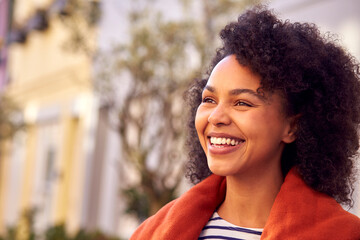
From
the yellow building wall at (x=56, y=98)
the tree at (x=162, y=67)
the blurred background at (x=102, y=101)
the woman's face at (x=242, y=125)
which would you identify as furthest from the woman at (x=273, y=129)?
the yellow building wall at (x=56, y=98)

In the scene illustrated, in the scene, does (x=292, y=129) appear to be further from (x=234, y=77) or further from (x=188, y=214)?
(x=188, y=214)

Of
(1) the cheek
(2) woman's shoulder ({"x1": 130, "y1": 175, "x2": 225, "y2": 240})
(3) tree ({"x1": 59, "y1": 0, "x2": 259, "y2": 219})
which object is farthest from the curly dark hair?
(3) tree ({"x1": 59, "y1": 0, "x2": 259, "y2": 219})

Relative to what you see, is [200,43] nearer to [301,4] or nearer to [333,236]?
[301,4]

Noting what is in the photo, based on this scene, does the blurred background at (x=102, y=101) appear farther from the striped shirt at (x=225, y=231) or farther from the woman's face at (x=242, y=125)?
the striped shirt at (x=225, y=231)

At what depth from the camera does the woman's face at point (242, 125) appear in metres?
1.99

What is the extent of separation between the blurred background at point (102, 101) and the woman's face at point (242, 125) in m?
0.56

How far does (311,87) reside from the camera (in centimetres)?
206

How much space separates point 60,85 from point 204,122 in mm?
11100

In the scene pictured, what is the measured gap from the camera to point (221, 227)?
2.12 meters

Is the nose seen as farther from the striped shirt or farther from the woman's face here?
the striped shirt

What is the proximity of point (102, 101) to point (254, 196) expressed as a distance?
182 inches

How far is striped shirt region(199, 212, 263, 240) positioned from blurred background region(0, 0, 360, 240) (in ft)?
2.80

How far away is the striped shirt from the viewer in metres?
2.04

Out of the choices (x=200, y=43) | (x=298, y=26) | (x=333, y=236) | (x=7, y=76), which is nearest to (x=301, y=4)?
(x=200, y=43)
